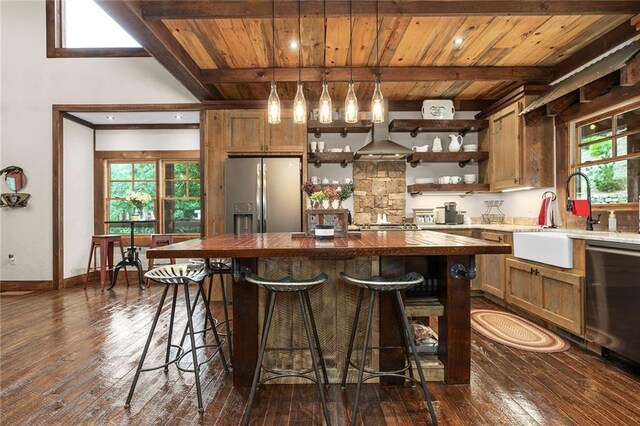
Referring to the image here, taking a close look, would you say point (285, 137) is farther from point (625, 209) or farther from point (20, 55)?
point (20, 55)

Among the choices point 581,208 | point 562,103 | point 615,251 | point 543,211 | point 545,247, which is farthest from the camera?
point 543,211

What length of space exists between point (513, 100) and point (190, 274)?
13.8 feet

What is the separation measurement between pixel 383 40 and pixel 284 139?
178 cm

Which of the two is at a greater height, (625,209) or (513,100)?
(513,100)

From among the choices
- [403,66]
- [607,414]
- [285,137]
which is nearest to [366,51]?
[403,66]

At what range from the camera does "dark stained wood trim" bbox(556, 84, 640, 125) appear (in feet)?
9.61

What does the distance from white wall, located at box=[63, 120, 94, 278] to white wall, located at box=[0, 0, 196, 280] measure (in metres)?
0.24

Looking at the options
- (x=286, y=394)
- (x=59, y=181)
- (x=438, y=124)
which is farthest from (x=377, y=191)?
(x=59, y=181)

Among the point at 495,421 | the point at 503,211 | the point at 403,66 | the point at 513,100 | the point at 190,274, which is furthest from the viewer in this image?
the point at 503,211

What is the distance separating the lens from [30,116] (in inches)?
199

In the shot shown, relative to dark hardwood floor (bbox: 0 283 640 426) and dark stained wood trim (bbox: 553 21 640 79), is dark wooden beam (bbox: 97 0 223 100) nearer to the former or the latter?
dark hardwood floor (bbox: 0 283 640 426)

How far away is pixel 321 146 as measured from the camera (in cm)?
484

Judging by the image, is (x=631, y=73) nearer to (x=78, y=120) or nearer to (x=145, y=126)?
(x=145, y=126)

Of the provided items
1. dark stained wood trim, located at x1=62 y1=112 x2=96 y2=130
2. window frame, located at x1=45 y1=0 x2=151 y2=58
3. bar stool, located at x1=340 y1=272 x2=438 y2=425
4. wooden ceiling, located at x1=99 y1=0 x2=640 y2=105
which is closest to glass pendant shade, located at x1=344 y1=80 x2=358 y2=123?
wooden ceiling, located at x1=99 y1=0 x2=640 y2=105
